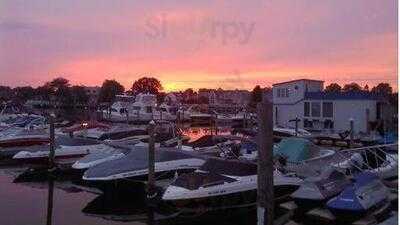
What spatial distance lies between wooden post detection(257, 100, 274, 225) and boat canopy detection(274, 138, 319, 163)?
609 cm

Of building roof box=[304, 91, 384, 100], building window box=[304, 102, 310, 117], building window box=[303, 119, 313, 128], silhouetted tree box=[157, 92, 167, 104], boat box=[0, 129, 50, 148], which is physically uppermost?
silhouetted tree box=[157, 92, 167, 104]

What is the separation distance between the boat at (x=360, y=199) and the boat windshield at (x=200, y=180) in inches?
98.5

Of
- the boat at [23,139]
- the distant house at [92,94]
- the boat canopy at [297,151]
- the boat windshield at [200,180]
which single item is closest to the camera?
the boat windshield at [200,180]

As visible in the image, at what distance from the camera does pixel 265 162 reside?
831cm

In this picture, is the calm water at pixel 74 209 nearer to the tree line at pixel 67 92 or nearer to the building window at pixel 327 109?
the building window at pixel 327 109

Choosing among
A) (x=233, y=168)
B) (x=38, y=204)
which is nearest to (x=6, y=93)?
(x=38, y=204)

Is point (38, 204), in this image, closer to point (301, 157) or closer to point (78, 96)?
point (301, 157)

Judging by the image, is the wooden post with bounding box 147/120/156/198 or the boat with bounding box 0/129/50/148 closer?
the wooden post with bounding box 147/120/156/198

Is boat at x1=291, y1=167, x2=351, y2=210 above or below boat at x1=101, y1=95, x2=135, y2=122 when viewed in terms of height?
below

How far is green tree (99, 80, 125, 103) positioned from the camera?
260 ft

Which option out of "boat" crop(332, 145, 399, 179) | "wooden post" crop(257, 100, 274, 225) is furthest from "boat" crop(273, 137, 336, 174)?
"wooden post" crop(257, 100, 274, 225)

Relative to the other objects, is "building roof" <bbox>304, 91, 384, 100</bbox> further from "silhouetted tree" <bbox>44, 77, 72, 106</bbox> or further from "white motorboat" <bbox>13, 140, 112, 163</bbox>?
"silhouetted tree" <bbox>44, 77, 72, 106</bbox>

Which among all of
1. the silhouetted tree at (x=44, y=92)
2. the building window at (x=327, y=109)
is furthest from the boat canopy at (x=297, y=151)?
the silhouetted tree at (x=44, y=92)

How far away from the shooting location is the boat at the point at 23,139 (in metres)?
23.1
